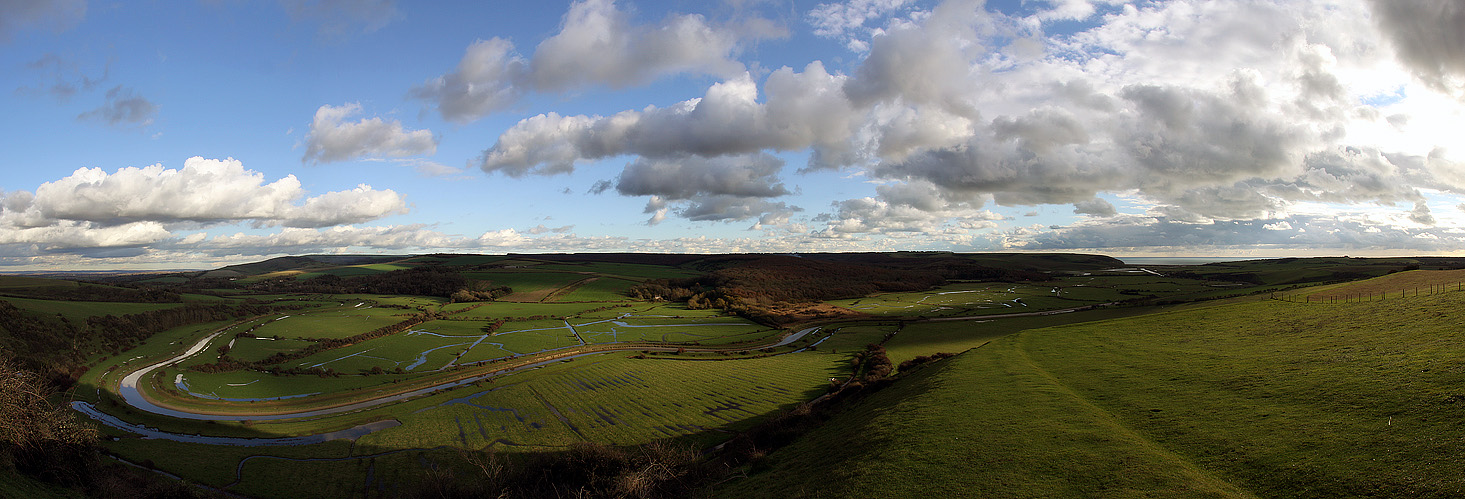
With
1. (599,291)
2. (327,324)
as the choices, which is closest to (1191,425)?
(327,324)

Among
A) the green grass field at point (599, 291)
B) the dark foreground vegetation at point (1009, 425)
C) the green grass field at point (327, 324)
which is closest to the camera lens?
the dark foreground vegetation at point (1009, 425)

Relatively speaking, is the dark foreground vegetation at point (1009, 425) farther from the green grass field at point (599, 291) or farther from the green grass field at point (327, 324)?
the green grass field at point (599, 291)

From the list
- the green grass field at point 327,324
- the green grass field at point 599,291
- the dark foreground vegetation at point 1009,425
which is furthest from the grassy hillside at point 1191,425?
the green grass field at point 599,291

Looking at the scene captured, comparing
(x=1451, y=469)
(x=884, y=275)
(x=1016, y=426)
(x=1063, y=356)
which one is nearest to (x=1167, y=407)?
(x=1016, y=426)

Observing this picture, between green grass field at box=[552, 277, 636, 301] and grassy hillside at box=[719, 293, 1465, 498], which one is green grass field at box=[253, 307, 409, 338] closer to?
green grass field at box=[552, 277, 636, 301]

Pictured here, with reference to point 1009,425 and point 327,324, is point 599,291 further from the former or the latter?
point 1009,425

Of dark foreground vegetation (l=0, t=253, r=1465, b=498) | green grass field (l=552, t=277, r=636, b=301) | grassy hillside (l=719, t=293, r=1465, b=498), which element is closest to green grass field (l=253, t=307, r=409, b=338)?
dark foreground vegetation (l=0, t=253, r=1465, b=498)

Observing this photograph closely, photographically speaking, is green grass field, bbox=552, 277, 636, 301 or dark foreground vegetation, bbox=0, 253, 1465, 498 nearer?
dark foreground vegetation, bbox=0, 253, 1465, 498

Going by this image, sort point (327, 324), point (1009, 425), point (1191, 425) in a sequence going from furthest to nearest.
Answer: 1. point (327, 324)
2. point (1009, 425)
3. point (1191, 425)

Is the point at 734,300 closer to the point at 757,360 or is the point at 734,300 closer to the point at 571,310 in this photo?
the point at 571,310
